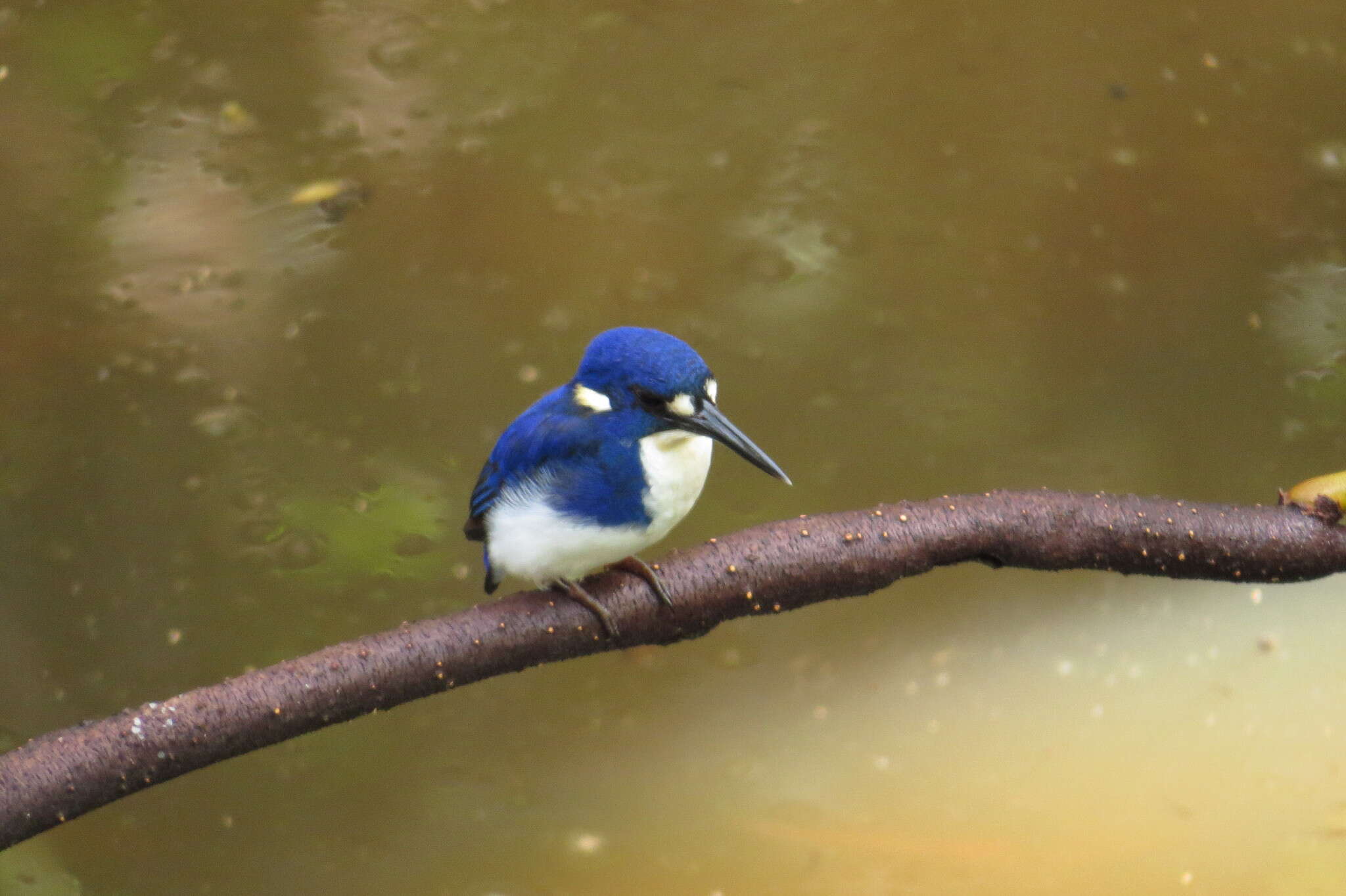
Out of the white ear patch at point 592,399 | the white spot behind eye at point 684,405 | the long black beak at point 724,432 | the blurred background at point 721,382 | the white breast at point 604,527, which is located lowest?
the blurred background at point 721,382

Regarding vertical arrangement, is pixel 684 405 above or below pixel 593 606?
above

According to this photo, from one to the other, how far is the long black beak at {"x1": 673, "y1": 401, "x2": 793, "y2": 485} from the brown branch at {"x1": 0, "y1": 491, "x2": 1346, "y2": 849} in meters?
0.09

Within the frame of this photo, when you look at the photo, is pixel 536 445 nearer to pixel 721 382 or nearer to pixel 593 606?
pixel 593 606

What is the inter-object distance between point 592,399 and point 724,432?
0.29 ft

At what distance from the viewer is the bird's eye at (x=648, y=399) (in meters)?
0.64

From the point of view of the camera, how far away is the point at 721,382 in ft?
3.84

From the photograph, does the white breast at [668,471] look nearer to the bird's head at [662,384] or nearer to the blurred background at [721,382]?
the bird's head at [662,384]

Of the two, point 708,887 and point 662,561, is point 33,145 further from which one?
point 708,887

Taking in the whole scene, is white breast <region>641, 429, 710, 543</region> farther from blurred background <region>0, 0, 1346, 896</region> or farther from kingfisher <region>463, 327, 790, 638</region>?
blurred background <region>0, 0, 1346, 896</region>

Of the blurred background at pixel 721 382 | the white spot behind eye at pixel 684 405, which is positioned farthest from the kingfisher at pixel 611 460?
the blurred background at pixel 721 382

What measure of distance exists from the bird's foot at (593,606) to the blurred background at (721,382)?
1.51 ft

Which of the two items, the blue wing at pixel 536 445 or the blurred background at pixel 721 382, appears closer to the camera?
the blue wing at pixel 536 445

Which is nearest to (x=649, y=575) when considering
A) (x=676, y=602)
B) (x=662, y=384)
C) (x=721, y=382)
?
(x=676, y=602)

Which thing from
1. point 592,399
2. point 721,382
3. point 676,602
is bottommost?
point 721,382
